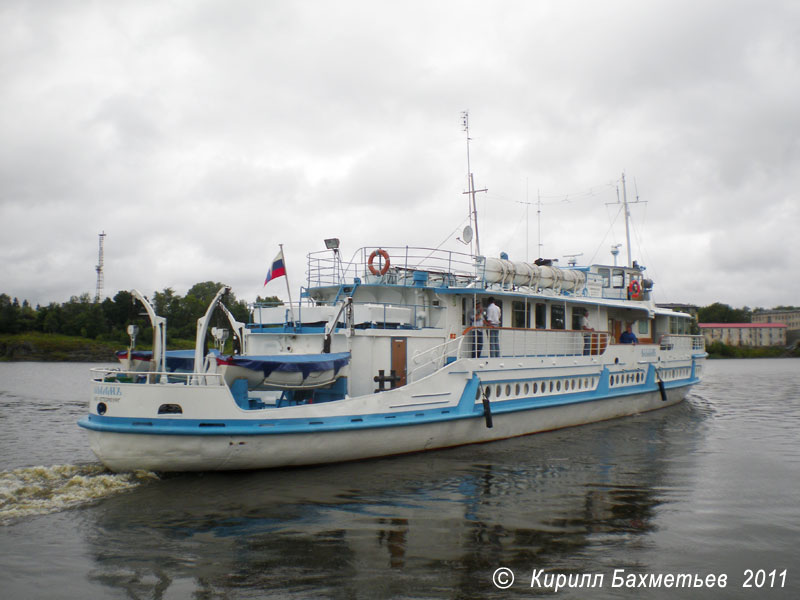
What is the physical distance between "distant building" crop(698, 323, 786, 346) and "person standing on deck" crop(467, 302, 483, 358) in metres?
122

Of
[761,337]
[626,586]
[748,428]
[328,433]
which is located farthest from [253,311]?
[761,337]

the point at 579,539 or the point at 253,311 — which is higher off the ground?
the point at 253,311

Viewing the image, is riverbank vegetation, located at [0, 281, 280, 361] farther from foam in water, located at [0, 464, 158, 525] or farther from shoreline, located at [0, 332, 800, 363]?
foam in water, located at [0, 464, 158, 525]

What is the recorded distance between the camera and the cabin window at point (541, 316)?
17.8 metres

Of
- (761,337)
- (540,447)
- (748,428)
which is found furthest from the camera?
(761,337)

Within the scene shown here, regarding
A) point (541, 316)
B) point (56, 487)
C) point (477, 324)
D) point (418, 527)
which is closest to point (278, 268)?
point (477, 324)

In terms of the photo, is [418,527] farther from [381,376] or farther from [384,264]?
[384,264]

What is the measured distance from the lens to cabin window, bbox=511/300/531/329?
1703 centimetres

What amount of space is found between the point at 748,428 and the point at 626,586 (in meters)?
14.8

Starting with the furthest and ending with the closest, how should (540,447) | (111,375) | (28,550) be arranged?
(540,447) < (111,375) < (28,550)

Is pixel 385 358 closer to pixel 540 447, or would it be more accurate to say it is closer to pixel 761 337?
pixel 540 447

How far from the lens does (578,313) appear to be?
1922 cm

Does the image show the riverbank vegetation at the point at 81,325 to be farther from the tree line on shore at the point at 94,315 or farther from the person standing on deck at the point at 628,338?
the person standing on deck at the point at 628,338

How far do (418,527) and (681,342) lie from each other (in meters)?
18.1
